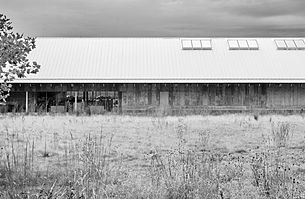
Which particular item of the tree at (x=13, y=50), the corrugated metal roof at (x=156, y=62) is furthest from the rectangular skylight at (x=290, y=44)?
the tree at (x=13, y=50)

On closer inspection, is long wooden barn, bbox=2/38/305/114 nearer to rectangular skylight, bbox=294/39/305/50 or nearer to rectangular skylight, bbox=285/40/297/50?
rectangular skylight, bbox=285/40/297/50

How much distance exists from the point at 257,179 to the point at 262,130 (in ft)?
36.0

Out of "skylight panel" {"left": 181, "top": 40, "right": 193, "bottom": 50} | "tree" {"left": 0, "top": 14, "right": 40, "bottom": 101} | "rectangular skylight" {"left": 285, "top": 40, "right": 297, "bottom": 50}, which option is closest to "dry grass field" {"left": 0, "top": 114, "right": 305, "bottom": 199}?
"tree" {"left": 0, "top": 14, "right": 40, "bottom": 101}

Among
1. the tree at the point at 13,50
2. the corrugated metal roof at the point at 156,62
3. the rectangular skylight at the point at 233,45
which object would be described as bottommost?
the tree at the point at 13,50

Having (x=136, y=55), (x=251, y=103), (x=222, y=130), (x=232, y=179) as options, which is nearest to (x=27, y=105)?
(x=136, y=55)

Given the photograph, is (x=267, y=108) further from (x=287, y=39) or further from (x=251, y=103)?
(x=287, y=39)

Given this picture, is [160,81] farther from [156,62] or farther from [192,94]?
[156,62]

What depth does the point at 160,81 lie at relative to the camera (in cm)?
3578

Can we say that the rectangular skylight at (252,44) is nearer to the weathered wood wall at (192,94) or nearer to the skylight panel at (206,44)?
the skylight panel at (206,44)

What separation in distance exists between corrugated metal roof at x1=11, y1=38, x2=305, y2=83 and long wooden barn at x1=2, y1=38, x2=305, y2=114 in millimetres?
75

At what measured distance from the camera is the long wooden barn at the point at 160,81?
36.0m

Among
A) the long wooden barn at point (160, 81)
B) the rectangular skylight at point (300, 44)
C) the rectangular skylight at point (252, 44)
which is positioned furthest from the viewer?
the rectangular skylight at point (300, 44)

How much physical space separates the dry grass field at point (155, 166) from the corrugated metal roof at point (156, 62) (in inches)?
651

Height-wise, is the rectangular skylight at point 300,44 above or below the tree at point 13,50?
above
